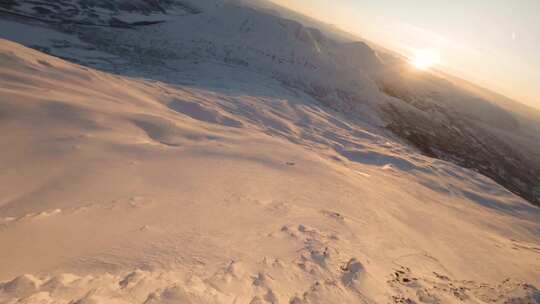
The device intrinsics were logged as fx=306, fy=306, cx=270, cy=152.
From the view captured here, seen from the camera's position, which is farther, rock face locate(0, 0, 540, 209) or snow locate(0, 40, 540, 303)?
rock face locate(0, 0, 540, 209)

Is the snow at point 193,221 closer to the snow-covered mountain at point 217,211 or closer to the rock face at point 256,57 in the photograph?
the snow-covered mountain at point 217,211

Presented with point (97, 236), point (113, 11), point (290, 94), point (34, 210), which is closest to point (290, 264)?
point (97, 236)

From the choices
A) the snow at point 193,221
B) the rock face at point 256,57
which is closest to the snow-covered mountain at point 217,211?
the snow at point 193,221

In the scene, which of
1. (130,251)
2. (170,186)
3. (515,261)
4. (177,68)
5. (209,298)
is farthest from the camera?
(177,68)

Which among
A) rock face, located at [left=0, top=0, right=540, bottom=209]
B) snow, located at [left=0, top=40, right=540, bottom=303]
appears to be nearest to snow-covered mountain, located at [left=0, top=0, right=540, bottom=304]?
snow, located at [left=0, top=40, right=540, bottom=303]

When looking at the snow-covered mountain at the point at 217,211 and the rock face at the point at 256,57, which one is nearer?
the snow-covered mountain at the point at 217,211

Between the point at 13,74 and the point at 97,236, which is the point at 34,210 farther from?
the point at 13,74

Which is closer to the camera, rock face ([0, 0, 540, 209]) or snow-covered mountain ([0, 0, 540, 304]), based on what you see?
snow-covered mountain ([0, 0, 540, 304])

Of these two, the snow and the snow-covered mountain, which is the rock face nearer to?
the snow-covered mountain
